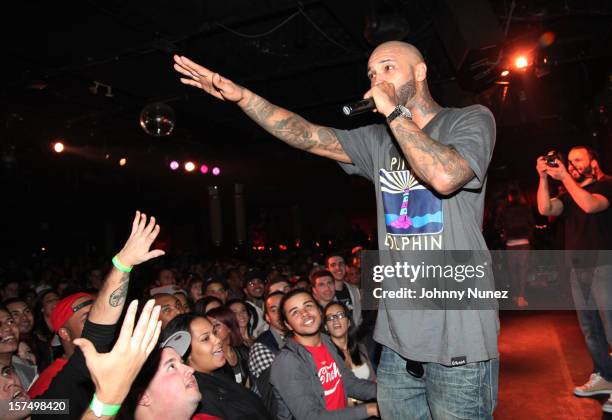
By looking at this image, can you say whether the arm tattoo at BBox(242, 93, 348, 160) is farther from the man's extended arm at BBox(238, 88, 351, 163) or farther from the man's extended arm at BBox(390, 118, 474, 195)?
the man's extended arm at BBox(390, 118, 474, 195)

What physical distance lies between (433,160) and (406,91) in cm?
41

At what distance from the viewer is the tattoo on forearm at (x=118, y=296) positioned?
2164 mm

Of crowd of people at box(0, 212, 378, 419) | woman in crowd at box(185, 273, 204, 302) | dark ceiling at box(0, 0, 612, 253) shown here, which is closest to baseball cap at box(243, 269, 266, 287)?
woman in crowd at box(185, 273, 204, 302)

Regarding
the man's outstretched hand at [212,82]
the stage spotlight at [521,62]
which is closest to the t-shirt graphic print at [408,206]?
the man's outstretched hand at [212,82]

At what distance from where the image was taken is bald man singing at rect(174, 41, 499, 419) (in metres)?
1.53

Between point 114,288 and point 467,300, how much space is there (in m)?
1.49

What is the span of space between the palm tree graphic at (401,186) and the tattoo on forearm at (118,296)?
1239 mm

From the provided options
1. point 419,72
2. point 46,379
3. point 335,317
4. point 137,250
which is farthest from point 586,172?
point 46,379

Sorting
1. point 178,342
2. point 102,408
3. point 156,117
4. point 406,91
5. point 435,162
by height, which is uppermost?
point 156,117

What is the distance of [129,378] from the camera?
1313 mm

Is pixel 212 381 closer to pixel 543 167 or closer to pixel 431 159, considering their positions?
pixel 431 159

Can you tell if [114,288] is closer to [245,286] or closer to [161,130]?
[245,286]

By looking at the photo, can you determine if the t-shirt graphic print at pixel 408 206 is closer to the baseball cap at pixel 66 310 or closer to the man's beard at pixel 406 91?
the man's beard at pixel 406 91

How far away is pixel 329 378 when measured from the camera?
346 centimetres
